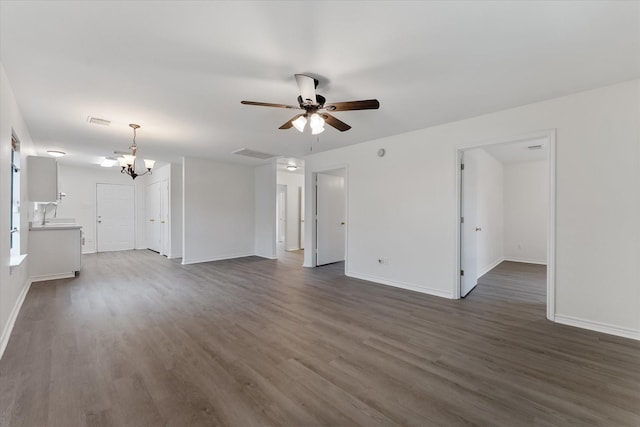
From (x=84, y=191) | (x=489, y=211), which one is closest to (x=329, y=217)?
(x=489, y=211)

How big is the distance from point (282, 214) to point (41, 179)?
225 inches

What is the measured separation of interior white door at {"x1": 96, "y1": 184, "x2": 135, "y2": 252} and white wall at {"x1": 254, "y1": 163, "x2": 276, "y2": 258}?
13.9 ft

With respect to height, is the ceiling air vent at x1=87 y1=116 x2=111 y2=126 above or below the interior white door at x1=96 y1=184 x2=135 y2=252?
above

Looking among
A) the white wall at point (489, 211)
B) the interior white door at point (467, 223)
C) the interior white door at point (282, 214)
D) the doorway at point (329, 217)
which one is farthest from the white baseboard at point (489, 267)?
the interior white door at point (282, 214)

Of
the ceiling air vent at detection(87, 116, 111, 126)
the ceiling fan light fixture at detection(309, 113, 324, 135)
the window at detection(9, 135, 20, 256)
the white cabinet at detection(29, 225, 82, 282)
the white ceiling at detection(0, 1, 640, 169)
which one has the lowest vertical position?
the white cabinet at detection(29, 225, 82, 282)

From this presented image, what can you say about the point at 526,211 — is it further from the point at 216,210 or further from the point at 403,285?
the point at 216,210

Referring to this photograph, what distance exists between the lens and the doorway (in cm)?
613

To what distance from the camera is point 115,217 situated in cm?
847

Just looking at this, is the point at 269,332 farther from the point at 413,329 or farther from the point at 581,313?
the point at 581,313

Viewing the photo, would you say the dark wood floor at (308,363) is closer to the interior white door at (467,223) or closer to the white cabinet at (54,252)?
the interior white door at (467,223)

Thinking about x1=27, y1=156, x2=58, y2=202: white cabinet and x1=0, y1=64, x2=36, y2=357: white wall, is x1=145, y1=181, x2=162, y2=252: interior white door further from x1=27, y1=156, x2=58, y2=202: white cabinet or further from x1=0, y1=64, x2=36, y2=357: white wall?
x1=0, y1=64, x2=36, y2=357: white wall

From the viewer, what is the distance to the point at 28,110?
3395mm

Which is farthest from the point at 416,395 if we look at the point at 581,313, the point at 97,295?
the point at 97,295

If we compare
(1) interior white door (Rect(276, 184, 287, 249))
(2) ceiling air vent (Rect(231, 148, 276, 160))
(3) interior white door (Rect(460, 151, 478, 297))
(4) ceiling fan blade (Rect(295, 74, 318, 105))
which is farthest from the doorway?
(4) ceiling fan blade (Rect(295, 74, 318, 105))
